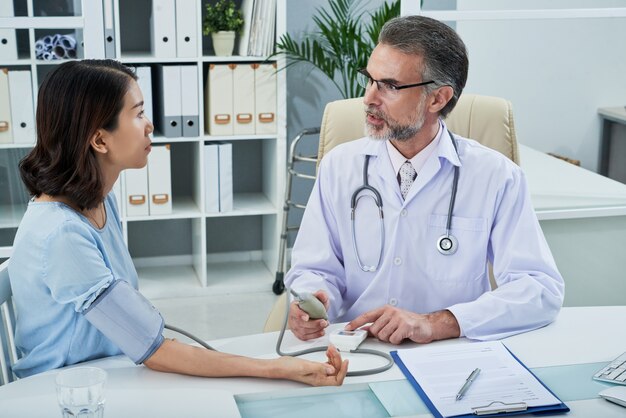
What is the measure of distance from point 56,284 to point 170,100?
2246 mm

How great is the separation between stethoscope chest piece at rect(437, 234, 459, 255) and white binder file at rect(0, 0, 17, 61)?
6.48 ft

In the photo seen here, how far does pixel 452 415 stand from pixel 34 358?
0.77m

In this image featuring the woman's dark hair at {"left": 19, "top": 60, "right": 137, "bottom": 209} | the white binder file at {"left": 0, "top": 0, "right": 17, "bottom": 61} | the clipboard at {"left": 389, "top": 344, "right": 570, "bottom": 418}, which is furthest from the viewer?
the white binder file at {"left": 0, "top": 0, "right": 17, "bottom": 61}

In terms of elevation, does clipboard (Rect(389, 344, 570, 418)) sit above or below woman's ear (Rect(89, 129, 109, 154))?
below

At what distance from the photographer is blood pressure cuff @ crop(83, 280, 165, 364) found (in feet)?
4.86

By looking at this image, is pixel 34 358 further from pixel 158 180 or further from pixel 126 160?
pixel 158 180

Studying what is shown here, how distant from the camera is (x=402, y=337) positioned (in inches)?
65.0

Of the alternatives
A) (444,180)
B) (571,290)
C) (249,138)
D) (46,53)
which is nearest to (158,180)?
(249,138)

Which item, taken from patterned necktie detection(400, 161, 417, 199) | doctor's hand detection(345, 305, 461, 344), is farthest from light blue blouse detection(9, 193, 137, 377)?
patterned necktie detection(400, 161, 417, 199)

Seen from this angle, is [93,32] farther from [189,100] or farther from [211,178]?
[211,178]

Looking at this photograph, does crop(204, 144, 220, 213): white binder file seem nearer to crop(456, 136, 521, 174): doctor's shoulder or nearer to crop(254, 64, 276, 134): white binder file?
crop(254, 64, 276, 134): white binder file

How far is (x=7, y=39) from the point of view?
3.17m

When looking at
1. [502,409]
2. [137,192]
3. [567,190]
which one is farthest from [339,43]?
[502,409]

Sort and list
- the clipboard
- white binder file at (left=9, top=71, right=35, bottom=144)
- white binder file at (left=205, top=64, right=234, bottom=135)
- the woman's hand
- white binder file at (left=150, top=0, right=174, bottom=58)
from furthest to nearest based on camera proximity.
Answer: white binder file at (left=205, top=64, right=234, bottom=135), white binder file at (left=150, top=0, right=174, bottom=58), white binder file at (left=9, top=71, right=35, bottom=144), the woman's hand, the clipboard
